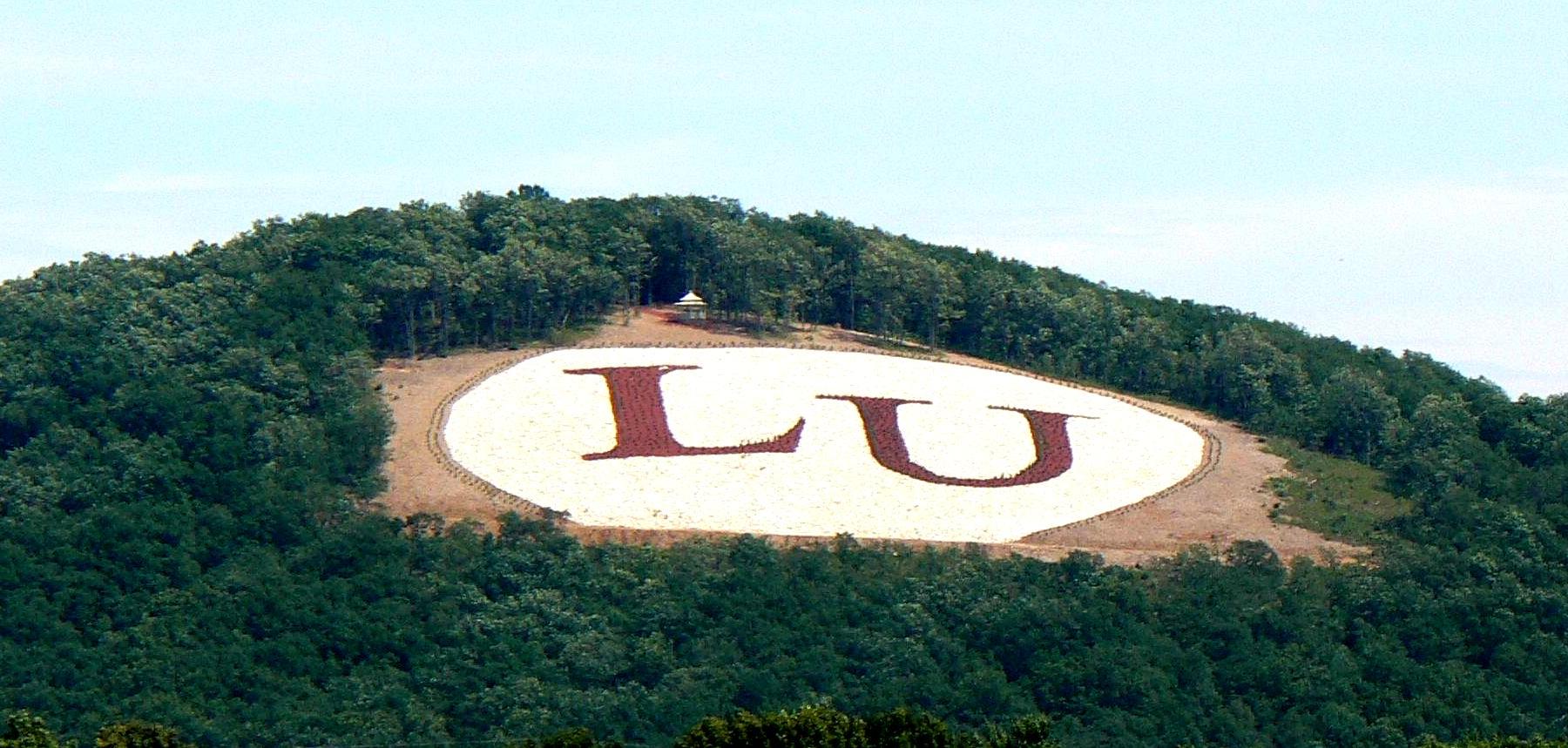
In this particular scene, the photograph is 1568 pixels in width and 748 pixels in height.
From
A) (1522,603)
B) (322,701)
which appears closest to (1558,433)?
(1522,603)

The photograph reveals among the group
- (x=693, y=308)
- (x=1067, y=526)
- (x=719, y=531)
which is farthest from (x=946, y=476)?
(x=693, y=308)

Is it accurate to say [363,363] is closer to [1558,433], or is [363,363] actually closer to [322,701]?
[322,701]

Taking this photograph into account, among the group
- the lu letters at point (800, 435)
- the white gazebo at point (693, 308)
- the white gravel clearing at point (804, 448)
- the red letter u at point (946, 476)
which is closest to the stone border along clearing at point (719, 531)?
the white gravel clearing at point (804, 448)

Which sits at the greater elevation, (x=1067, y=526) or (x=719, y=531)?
(x=1067, y=526)

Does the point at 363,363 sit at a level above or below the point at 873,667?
above

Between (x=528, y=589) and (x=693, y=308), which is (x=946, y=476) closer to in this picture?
(x=528, y=589)

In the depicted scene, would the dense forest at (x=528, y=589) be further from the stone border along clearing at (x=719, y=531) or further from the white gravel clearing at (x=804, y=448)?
the white gravel clearing at (x=804, y=448)

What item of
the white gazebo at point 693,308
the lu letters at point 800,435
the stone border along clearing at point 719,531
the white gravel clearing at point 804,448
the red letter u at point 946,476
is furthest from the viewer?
the white gazebo at point 693,308
